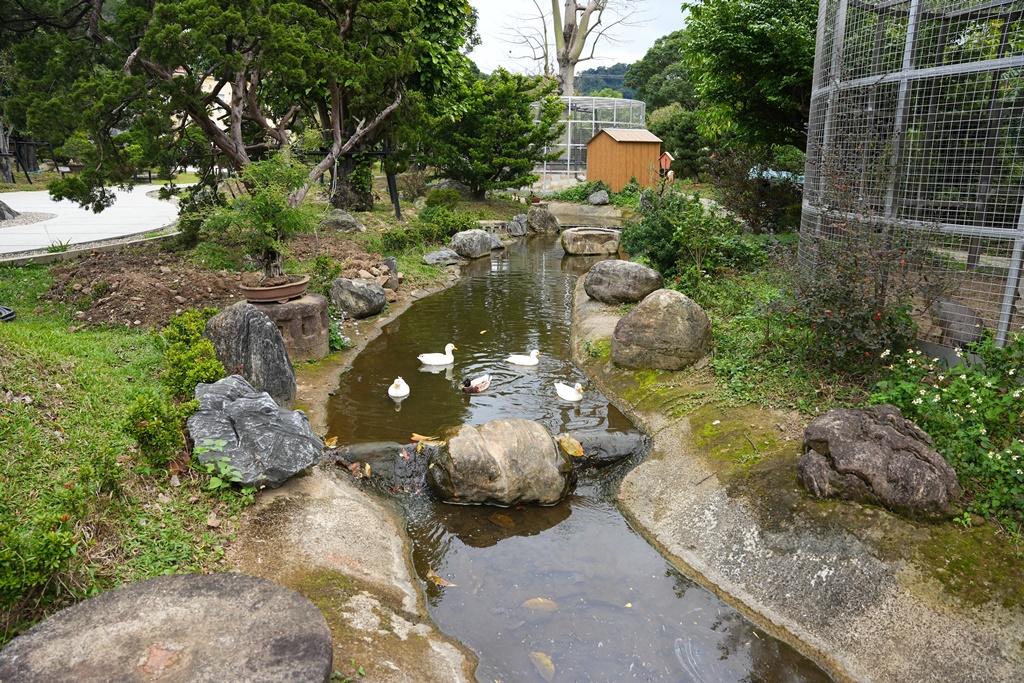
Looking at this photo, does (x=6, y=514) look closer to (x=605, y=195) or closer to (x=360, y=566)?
(x=360, y=566)

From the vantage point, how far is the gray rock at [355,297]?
1180 cm

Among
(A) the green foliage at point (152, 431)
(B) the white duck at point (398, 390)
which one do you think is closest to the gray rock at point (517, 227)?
(B) the white duck at point (398, 390)

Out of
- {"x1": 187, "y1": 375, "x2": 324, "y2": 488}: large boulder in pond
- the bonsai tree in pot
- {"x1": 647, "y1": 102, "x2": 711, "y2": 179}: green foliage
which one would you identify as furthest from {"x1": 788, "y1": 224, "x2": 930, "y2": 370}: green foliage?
{"x1": 647, "y1": 102, "x2": 711, "y2": 179}: green foliage

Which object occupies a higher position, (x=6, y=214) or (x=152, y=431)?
(x=6, y=214)

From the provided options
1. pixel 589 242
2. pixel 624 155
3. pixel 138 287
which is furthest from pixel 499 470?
pixel 624 155

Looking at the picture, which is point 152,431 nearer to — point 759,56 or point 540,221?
point 759,56

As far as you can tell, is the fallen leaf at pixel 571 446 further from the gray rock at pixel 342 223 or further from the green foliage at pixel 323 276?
the gray rock at pixel 342 223

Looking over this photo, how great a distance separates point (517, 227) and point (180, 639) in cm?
2013

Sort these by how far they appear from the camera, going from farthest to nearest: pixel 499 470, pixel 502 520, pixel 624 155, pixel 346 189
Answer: pixel 624 155 < pixel 346 189 < pixel 499 470 < pixel 502 520

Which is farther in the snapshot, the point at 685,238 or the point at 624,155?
the point at 624,155

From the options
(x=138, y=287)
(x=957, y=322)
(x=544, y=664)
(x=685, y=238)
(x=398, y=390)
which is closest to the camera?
(x=544, y=664)

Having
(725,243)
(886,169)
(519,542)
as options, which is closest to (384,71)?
(725,243)

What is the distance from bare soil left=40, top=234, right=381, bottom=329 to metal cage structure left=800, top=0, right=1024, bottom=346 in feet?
28.1

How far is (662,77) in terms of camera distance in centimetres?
4931
